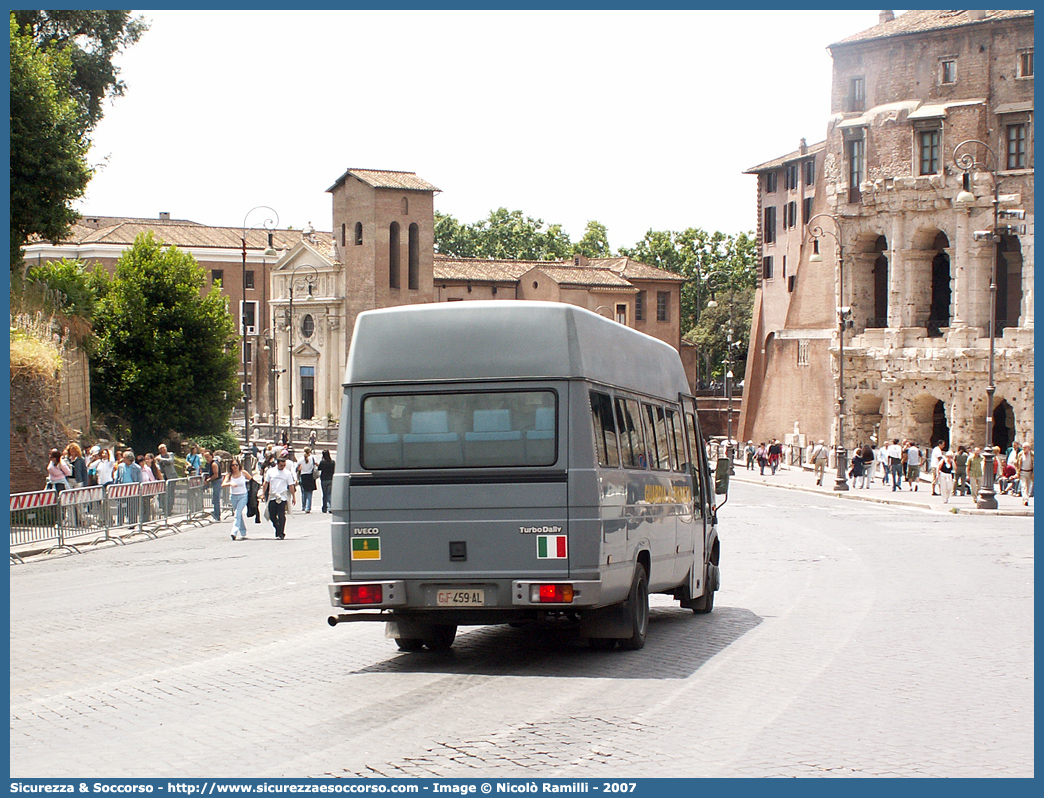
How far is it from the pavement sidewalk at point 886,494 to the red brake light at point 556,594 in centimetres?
2670

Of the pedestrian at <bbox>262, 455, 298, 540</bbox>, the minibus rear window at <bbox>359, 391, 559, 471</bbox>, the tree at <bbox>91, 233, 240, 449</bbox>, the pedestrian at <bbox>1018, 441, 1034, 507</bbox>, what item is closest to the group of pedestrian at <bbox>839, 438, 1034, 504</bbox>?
the pedestrian at <bbox>1018, 441, 1034, 507</bbox>

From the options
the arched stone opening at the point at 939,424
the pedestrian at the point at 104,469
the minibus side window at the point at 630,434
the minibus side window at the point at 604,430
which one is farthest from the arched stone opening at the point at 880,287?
the minibus side window at the point at 604,430

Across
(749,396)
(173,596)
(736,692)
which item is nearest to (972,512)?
(173,596)

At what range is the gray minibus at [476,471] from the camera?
10523 mm

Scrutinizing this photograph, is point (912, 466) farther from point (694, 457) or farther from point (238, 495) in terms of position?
point (694, 457)

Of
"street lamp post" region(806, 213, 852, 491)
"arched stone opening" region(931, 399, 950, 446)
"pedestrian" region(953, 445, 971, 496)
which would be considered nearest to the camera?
"pedestrian" region(953, 445, 971, 496)

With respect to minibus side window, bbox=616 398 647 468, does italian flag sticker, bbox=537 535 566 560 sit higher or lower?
lower

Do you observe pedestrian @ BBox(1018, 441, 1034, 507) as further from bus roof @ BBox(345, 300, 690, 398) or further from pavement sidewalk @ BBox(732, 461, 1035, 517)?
bus roof @ BBox(345, 300, 690, 398)

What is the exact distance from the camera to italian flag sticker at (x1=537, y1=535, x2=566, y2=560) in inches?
413

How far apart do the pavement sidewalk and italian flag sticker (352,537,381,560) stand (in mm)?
27201

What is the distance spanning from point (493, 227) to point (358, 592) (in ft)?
412

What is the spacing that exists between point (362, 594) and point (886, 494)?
1401 inches

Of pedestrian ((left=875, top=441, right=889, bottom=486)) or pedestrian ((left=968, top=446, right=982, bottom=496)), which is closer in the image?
pedestrian ((left=968, top=446, right=982, bottom=496))
